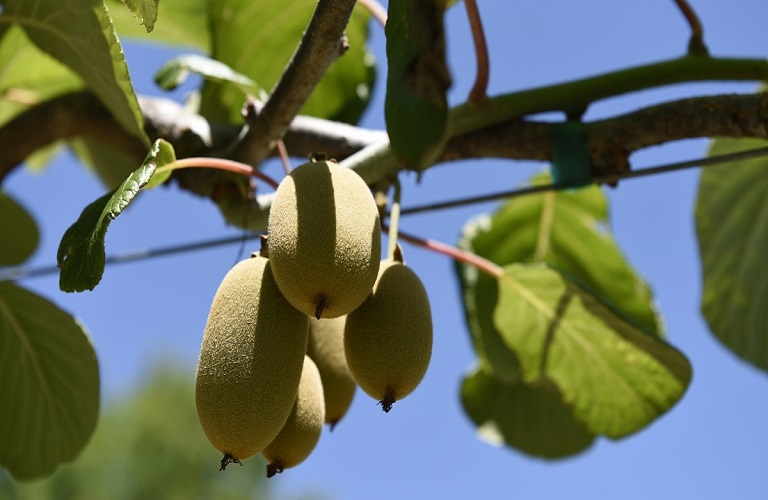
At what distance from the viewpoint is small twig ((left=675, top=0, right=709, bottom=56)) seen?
Answer: 887mm

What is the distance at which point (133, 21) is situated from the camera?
1303mm

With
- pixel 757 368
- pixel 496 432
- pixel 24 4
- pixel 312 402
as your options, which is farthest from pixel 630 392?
pixel 24 4

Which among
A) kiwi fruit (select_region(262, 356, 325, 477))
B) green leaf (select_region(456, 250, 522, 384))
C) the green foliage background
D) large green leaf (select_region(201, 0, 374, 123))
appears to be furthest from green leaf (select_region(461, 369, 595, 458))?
the green foliage background

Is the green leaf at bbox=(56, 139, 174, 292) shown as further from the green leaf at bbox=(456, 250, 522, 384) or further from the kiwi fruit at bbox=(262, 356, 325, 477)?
the green leaf at bbox=(456, 250, 522, 384)

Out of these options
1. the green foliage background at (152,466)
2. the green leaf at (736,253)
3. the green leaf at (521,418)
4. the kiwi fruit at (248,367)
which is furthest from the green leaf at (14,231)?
the green foliage background at (152,466)

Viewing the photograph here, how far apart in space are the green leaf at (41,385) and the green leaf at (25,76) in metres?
0.43

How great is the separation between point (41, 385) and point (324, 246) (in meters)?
0.55

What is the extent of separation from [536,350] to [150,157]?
64cm

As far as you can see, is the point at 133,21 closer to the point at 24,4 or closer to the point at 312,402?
the point at 24,4

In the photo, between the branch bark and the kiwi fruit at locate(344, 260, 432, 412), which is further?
the branch bark

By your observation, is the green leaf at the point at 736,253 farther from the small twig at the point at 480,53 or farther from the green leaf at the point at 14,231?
the green leaf at the point at 14,231

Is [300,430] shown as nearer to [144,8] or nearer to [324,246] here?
[324,246]

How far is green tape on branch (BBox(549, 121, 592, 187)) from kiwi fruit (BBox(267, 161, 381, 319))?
0.34 m

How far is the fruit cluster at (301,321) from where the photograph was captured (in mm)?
571
